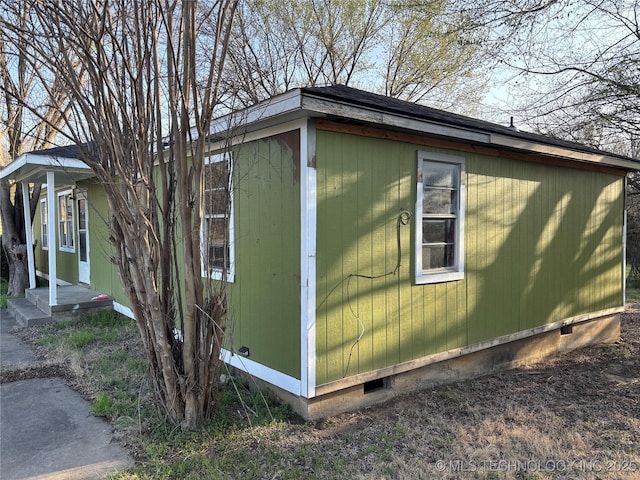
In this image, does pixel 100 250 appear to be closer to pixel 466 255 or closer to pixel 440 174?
pixel 440 174

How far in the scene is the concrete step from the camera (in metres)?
7.57

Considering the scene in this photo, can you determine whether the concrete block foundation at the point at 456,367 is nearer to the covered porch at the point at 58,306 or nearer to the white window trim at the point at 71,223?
the covered porch at the point at 58,306

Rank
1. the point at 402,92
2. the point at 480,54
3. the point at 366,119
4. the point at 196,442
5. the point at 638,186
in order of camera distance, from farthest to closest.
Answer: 1. the point at 402,92
2. the point at 638,186
3. the point at 480,54
4. the point at 366,119
5. the point at 196,442

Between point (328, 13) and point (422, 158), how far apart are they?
38.3 feet

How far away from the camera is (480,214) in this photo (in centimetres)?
523

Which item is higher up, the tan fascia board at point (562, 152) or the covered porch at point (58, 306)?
the tan fascia board at point (562, 152)

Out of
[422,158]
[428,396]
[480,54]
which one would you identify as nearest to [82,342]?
[428,396]

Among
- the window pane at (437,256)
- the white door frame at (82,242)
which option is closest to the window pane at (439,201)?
the window pane at (437,256)

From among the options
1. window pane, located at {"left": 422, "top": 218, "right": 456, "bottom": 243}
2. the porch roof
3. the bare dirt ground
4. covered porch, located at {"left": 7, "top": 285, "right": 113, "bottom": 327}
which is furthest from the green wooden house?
covered porch, located at {"left": 7, "top": 285, "right": 113, "bottom": 327}

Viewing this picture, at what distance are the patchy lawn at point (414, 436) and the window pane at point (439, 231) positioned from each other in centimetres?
161

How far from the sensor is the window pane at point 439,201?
476 cm

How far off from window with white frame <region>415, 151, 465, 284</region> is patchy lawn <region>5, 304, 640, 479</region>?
1.31 m

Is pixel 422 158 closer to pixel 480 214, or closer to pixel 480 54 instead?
pixel 480 214

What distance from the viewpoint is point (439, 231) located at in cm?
492
